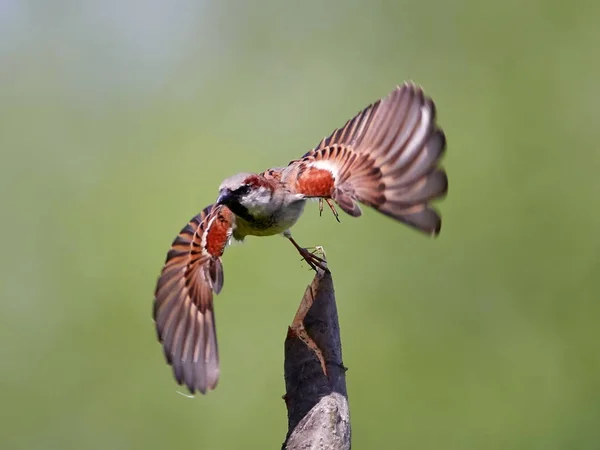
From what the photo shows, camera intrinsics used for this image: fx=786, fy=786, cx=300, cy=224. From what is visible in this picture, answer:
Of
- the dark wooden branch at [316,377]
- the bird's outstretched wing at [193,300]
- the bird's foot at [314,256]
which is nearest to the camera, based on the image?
the dark wooden branch at [316,377]

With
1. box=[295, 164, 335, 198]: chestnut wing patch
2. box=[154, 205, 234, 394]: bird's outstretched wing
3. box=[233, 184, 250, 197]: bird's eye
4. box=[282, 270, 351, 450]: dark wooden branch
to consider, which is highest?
box=[233, 184, 250, 197]: bird's eye

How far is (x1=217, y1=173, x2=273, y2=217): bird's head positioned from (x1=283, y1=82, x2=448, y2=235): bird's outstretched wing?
0.23 metres

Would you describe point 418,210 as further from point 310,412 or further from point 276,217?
point 276,217

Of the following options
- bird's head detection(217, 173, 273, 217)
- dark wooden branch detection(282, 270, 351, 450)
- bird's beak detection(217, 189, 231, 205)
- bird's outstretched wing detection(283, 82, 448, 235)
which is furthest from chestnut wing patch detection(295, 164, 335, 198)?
dark wooden branch detection(282, 270, 351, 450)

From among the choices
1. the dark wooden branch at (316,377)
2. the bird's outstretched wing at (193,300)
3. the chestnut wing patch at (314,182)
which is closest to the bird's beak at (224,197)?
the bird's outstretched wing at (193,300)

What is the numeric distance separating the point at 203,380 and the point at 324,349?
26.8 inches

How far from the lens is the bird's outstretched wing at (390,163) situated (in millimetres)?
2428

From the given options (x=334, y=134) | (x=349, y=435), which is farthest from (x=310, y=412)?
(x=334, y=134)

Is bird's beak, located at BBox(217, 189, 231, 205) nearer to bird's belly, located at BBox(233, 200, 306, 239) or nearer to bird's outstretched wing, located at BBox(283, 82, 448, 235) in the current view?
bird's belly, located at BBox(233, 200, 306, 239)

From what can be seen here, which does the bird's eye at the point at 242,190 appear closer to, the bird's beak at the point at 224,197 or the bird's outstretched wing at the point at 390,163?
the bird's beak at the point at 224,197

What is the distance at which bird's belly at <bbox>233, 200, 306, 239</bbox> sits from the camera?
133 inches

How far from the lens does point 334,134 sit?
10.4 ft

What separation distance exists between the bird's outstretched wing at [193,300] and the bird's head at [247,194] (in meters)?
0.12

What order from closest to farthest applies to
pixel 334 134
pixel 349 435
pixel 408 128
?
pixel 349 435 < pixel 408 128 < pixel 334 134
